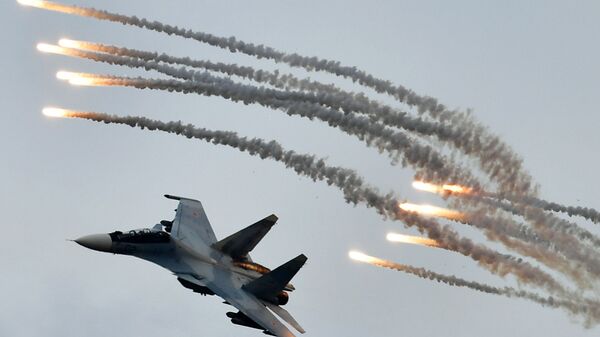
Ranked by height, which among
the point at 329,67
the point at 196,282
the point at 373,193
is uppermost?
the point at 329,67

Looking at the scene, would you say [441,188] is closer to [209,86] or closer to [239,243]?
[239,243]

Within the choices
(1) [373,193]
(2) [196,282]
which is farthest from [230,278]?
(1) [373,193]

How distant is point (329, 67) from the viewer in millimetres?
96625

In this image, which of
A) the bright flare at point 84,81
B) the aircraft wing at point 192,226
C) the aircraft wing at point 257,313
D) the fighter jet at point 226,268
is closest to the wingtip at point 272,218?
the fighter jet at point 226,268

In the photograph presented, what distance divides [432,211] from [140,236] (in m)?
18.8

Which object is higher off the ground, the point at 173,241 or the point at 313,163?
the point at 313,163

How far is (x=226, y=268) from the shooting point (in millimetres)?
98125

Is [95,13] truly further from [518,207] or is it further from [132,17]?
[518,207]

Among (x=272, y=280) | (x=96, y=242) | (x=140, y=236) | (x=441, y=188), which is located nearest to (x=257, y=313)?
(x=272, y=280)

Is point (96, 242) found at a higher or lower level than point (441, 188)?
lower

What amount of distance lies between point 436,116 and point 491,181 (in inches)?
212

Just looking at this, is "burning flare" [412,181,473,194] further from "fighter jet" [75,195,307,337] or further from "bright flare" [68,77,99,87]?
"bright flare" [68,77,99,87]

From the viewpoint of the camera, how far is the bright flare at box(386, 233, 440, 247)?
9825cm

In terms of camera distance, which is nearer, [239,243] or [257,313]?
[257,313]
